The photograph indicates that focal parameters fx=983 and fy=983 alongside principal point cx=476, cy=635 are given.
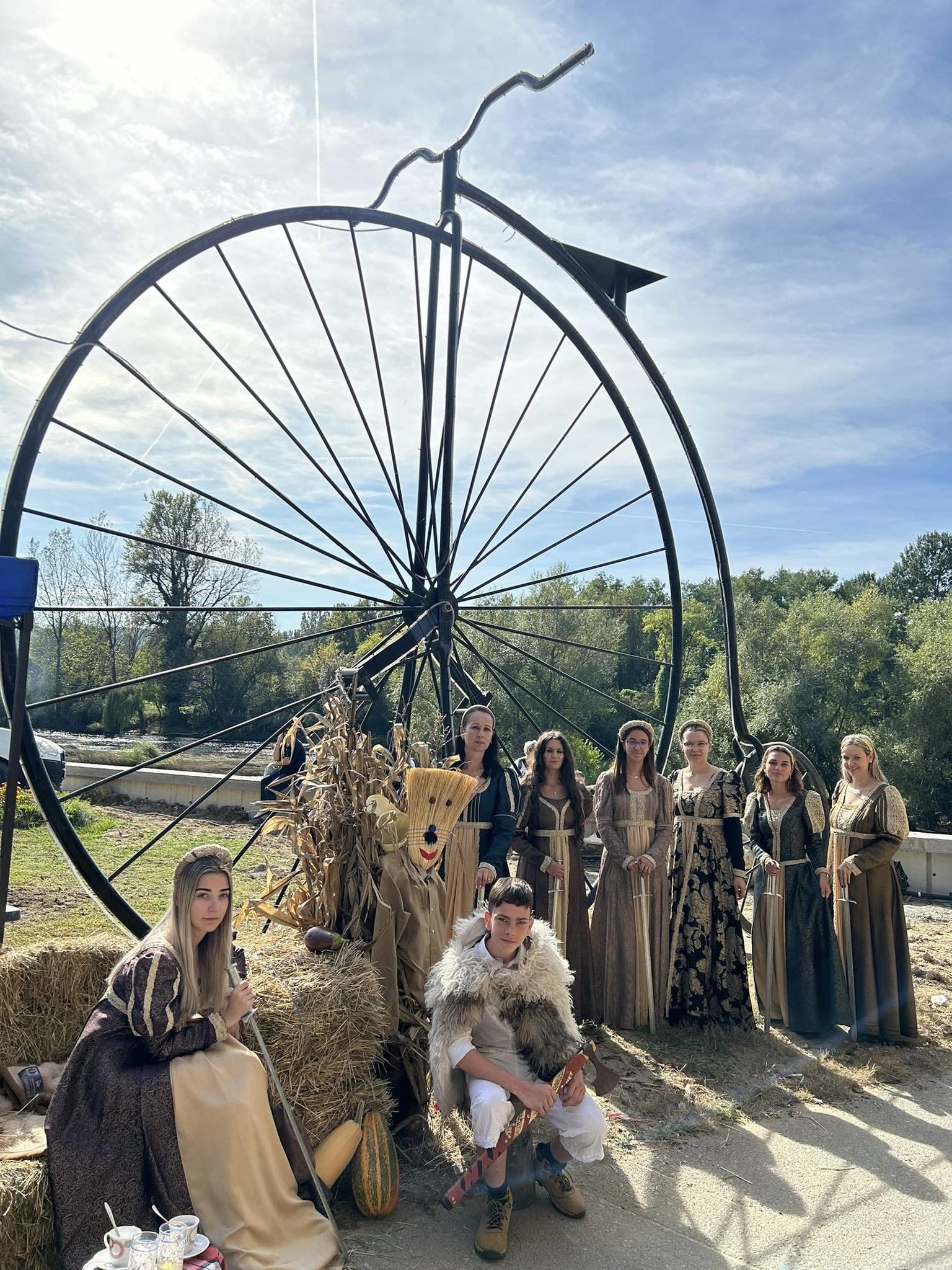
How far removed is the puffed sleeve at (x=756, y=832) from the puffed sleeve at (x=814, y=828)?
0.61ft

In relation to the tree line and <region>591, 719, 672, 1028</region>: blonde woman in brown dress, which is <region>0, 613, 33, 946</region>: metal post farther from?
the tree line

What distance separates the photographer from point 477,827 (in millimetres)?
4520

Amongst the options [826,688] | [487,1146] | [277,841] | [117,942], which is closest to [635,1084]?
[487,1146]

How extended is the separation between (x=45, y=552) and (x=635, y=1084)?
20366 millimetres

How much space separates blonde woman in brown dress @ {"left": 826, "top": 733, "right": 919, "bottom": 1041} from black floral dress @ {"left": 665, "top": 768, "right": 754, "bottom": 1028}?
1.81ft

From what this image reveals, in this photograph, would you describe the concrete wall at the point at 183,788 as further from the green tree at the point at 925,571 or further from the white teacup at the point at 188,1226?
the green tree at the point at 925,571

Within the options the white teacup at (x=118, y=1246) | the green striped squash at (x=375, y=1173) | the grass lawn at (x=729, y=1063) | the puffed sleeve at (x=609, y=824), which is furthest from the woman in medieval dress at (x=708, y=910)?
the white teacup at (x=118, y=1246)

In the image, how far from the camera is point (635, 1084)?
4.28 metres

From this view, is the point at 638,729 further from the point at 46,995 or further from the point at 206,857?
the point at 46,995

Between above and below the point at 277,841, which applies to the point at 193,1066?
below

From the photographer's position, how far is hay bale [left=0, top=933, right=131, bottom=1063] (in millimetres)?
3533

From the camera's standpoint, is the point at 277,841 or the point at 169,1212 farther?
the point at 277,841

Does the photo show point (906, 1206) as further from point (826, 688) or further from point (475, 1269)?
point (826, 688)

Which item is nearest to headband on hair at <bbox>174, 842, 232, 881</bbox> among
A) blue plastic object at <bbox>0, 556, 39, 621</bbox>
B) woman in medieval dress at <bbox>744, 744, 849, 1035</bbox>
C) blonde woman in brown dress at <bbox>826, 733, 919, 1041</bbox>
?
blue plastic object at <bbox>0, 556, 39, 621</bbox>
